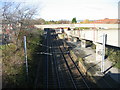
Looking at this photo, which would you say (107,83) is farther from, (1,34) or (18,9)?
(18,9)

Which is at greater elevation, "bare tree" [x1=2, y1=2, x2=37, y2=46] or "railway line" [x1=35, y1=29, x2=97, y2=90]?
"bare tree" [x1=2, y1=2, x2=37, y2=46]

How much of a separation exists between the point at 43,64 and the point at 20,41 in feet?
8.71

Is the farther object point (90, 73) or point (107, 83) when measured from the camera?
point (90, 73)

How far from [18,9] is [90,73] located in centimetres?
768

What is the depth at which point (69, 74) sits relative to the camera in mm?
10562

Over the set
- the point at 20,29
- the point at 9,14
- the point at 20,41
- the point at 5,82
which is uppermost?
the point at 9,14

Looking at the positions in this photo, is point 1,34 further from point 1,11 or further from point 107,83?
point 107,83

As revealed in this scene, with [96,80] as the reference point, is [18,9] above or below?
above

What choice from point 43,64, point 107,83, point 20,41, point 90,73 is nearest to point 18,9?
point 20,41

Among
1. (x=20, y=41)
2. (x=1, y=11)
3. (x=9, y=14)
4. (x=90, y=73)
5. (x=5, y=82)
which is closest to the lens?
(x=5, y=82)

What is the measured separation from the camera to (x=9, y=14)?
1182 cm

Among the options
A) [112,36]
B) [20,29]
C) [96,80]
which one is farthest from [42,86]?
[20,29]

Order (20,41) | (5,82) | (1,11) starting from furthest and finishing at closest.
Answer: (20,41)
(1,11)
(5,82)

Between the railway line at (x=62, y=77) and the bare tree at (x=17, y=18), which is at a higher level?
the bare tree at (x=17, y=18)
